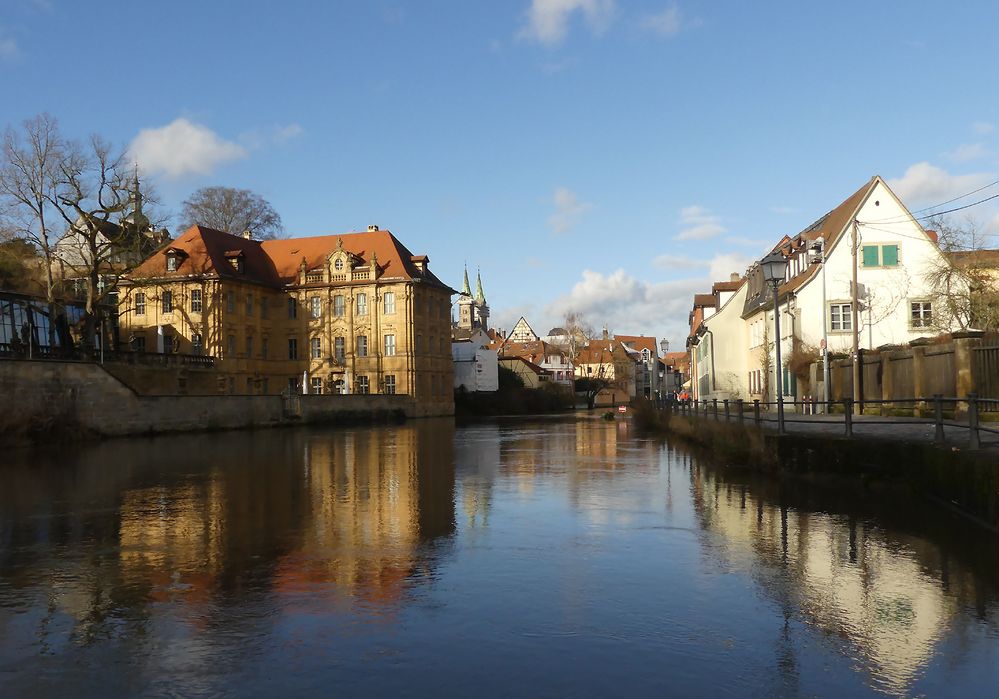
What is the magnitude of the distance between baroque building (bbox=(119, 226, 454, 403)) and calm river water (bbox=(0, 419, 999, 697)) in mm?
56099

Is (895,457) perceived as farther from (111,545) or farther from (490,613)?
(111,545)

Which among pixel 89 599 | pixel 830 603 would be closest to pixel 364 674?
pixel 89 599

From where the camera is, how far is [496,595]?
7988 millimetres

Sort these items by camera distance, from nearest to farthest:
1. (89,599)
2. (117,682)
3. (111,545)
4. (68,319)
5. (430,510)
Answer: (117,682), (89,599), (111,545), (430,510), (68,319)

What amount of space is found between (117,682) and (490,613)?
2904 millimetres

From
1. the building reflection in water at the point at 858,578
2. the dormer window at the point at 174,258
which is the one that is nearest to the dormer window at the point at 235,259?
the dormer window at the point at 174,258

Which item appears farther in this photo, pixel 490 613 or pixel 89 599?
pixel 89 599

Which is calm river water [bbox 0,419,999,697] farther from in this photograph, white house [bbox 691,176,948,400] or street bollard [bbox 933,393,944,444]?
white house [bbox 691,176,948,400]

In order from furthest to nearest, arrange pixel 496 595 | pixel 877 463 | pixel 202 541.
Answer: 1. pixel 877 463
2. pixel 202 541
3. pixel 496 595

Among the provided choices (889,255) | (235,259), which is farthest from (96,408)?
(889,255)

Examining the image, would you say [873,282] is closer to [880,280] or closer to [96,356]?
[880,280]

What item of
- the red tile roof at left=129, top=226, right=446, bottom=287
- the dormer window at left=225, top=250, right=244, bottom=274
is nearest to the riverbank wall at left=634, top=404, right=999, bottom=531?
the red tile roof at left=129, top=226, right=446, bottom=287

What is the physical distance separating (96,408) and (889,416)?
32966mm

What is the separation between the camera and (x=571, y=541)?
35.4ft
